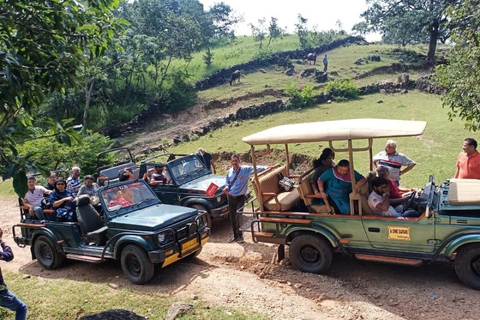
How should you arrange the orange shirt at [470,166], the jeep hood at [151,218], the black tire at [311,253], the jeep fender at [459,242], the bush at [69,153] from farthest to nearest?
the bush at [69,153] → the orange shirt at [470,166] → the jeep hood at [151,218] → the black tire at [311,253] → the jeep fender at [459,242]

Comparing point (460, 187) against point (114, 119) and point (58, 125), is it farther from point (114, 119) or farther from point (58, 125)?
point (114, 119)

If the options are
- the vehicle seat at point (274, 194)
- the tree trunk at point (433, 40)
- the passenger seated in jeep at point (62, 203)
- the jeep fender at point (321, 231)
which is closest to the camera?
the jeep fender at point (321, 231)

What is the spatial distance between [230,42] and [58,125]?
46033 millimetres

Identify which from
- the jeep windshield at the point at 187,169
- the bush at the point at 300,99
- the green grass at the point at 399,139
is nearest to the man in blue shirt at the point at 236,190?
the jeep windshield at the point at 187,169

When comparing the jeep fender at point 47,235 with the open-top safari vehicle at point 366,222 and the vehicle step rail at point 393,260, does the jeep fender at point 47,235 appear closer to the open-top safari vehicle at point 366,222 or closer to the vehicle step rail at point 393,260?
the open-top safari vehicle at point 366,222

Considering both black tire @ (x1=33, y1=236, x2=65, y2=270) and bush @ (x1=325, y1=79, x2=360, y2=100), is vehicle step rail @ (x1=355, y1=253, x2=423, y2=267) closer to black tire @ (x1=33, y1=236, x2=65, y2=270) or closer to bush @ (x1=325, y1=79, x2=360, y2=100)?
black tire @ (x1=33, y1=236, x2=65, y2=270)

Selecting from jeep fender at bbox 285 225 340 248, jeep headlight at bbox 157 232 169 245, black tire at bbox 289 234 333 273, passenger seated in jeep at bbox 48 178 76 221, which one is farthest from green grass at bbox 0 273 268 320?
jeep fender at bbox 285 225 340 248

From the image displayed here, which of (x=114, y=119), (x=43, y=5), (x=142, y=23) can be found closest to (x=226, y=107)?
(x=114, y=119)

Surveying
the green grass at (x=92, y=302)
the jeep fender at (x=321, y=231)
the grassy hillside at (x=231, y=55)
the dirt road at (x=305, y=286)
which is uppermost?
the grassy hillside at (x=231, y=55)

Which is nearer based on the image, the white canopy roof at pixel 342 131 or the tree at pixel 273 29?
the white canopy roof at pixel 342 131

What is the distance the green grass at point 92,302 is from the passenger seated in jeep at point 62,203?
1.35m

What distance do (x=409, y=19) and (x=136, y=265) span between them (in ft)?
Result: 106

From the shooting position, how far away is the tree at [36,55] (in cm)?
326

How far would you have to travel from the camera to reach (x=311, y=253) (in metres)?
6.94
